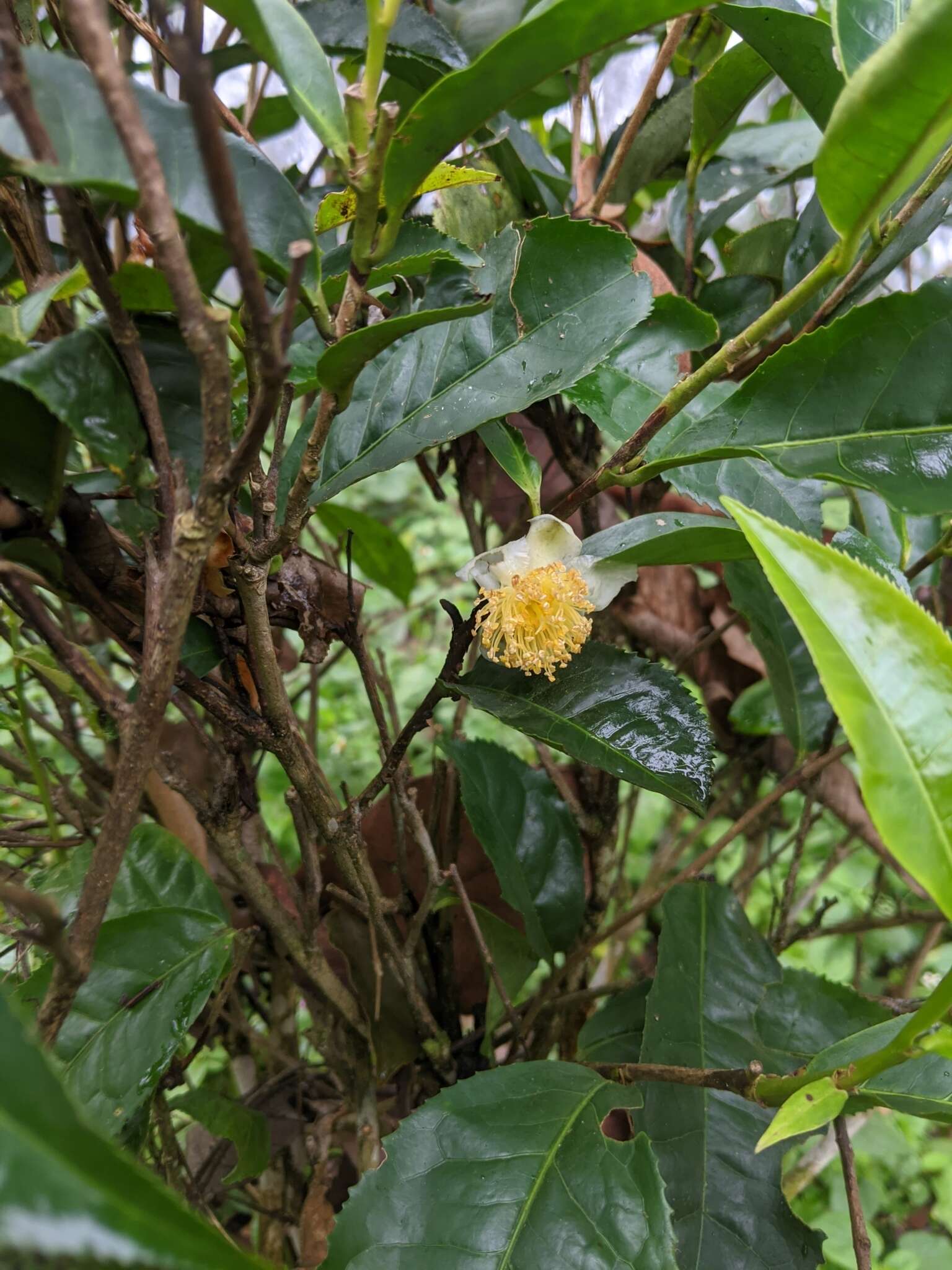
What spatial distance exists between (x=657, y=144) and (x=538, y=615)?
48 cm

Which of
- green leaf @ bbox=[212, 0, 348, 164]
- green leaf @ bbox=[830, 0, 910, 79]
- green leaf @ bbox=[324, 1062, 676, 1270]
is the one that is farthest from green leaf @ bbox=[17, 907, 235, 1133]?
green leaf @ bbox=[830, 0, 910, 79]

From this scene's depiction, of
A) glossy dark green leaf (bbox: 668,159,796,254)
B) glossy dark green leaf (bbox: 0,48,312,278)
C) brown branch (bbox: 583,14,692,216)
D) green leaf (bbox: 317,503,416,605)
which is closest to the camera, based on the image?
glossy dark green leaf (bbox: 0,48,312,278)

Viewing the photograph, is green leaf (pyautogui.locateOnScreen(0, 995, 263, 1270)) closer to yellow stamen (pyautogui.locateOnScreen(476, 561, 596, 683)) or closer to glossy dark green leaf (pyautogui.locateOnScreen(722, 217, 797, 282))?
yellow stamen (pyautogui.locateOnScreen(476, 561, 596, 683))

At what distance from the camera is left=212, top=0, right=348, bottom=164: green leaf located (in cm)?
35

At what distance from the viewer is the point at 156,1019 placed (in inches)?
19.3

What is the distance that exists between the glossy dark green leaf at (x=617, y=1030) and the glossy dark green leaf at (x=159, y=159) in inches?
25.2

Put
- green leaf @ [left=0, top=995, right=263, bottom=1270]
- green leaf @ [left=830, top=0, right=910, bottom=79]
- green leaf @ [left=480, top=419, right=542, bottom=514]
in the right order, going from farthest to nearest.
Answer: green leaf @ [left=480, top=419, right=542, bottom=514], green leaf @ [left=830, top=0, right=910, bottom=79], green leaf @ [left=0, top=995, right=263, bottom=1270]

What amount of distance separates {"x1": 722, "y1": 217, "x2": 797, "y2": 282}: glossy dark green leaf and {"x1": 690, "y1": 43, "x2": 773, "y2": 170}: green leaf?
8 centimetres

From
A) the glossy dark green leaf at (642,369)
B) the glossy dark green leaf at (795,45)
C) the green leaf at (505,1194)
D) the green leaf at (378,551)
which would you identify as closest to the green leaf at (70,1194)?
the green leaf at (505,1194)

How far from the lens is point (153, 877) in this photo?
579 mm

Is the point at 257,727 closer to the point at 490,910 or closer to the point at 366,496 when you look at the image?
the point at 490,910

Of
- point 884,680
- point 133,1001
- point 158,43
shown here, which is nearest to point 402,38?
point 158,43

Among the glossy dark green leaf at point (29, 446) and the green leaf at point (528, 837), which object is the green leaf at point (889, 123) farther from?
the green leaf at point (528, 837)

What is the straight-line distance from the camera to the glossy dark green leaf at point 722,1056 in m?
0.56
